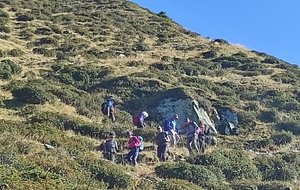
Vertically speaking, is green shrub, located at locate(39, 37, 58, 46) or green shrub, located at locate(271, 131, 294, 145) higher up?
green shrub, located at locate(39, 37, 58, 46)

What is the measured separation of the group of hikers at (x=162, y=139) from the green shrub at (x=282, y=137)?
4.07 meters

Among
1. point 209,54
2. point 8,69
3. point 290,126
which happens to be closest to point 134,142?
point 290,126

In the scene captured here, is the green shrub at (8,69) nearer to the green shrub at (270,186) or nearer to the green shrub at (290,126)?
the green shrub at (290,126)

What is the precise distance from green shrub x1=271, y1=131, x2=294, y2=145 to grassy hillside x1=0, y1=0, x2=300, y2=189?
0.17 ft

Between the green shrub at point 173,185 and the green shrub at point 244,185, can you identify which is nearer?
the green shrub at point 173,185

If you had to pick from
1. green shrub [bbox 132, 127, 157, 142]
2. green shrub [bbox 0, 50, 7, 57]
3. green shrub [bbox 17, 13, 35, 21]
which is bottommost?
green shrub [bbox 132, 127, 157, 142]

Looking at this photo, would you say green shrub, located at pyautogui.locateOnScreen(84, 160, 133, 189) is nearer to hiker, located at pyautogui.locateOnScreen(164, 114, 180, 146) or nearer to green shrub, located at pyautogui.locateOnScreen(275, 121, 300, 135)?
hiker, located at pyautogui.locateOnScreen(164, 114, 180, 146)

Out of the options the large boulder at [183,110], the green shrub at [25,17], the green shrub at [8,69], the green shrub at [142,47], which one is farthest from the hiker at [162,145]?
the green shrub at [25,17]

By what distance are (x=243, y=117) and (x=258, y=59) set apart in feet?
59.0

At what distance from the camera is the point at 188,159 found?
56.4ft

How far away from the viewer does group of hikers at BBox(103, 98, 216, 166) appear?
15.6 m

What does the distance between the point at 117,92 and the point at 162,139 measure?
956cm

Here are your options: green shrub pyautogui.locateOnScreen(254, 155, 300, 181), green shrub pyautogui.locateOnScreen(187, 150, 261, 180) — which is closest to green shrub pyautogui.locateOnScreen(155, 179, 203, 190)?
green shrub pyautogui.locateOnScreen(187, 150, 261, 180)

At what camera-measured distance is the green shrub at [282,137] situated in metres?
22.6
